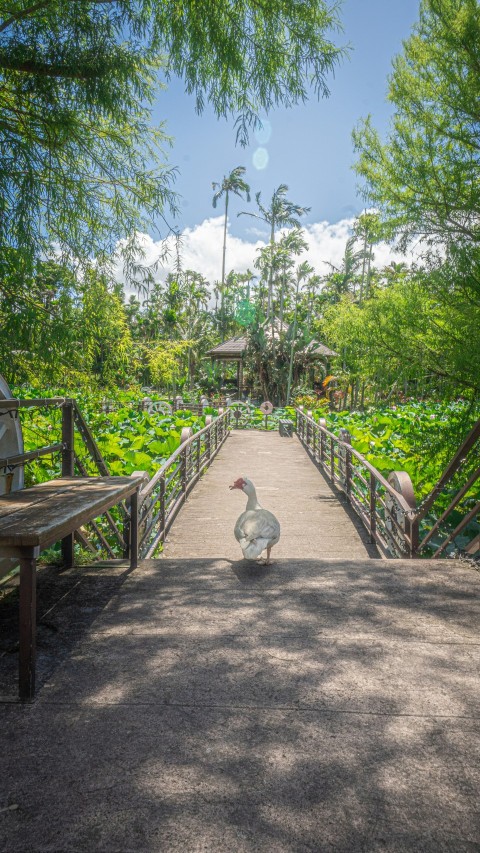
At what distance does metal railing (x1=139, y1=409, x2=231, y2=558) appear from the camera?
625 centimetres

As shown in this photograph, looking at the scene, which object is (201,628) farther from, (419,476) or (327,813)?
(419,476)

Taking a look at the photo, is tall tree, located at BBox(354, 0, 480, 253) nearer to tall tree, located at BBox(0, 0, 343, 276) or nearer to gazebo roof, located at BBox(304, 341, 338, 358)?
tall tree, located at BBox(0, 0, 343, 276)

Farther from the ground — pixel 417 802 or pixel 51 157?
pixel 51 157

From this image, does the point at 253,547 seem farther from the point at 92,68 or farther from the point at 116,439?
the point at 116,439

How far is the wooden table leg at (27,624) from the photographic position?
2324mm

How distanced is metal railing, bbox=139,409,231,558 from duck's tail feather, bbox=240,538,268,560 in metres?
1.10

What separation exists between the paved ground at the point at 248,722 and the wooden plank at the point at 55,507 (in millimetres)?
566

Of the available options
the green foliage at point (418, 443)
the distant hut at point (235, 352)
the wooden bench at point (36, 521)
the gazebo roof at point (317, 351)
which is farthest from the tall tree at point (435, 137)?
the distant hut at point (235, 352)

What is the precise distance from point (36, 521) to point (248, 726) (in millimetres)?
1150

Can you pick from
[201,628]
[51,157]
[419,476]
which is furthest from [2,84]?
[419,476]

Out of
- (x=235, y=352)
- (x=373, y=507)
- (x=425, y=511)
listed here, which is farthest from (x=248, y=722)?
(x=235, y=352)

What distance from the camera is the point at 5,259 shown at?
482cm

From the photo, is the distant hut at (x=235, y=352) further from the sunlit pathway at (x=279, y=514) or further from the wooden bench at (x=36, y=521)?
the wooden bench at (x=36, y=521)

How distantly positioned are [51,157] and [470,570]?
4.14m
